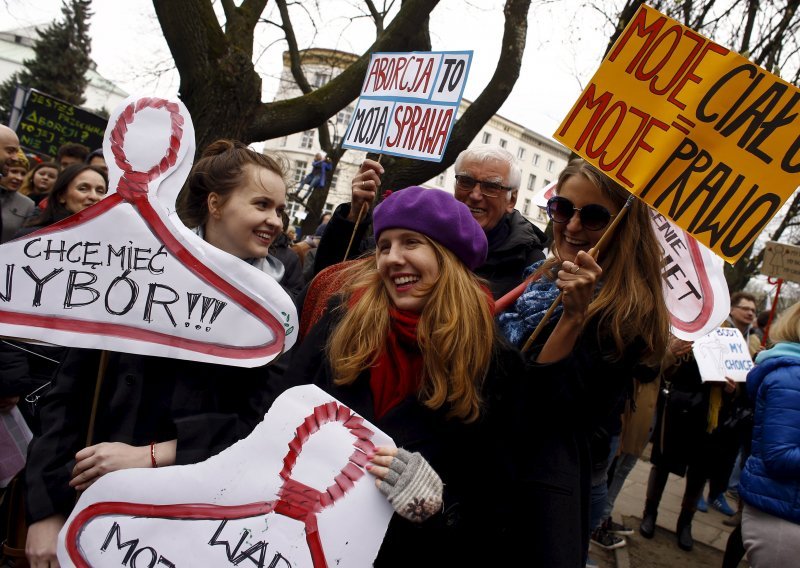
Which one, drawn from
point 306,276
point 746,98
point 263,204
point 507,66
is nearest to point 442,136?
point 306,276

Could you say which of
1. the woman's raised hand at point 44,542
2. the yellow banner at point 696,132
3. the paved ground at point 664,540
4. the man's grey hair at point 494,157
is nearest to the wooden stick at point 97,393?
the woman's raised hand at point 44,542

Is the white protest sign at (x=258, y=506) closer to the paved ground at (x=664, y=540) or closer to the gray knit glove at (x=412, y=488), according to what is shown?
the gray knit glove at (x=412, y=488)

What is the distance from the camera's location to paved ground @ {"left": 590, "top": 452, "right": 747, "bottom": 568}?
4.59 meters

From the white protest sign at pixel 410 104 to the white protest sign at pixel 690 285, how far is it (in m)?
1.11

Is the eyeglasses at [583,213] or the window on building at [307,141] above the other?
the window on building at [307,141]

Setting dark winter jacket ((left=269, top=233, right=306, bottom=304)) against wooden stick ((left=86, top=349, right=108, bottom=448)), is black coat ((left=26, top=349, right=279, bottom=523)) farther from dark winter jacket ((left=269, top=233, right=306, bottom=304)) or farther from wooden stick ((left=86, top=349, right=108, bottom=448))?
dark winter jacket ((left=269, top=233, right=306, bottom=304))

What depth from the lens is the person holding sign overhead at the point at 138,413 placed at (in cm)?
162

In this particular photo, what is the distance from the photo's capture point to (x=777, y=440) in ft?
9.00

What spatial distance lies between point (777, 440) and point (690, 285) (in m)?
0.88

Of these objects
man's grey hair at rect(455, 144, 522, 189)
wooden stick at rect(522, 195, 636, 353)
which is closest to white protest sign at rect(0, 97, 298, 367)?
wooden stick at rect(522, 195, 636, 353)

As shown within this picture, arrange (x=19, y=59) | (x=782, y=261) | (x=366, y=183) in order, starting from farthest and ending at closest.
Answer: (x=19, y=59)
(x=782, y=261)
(x=366, y=183)

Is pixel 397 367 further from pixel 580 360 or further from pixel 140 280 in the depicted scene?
pixel 140 280

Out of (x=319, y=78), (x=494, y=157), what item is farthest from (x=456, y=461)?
(x=319, y=78)

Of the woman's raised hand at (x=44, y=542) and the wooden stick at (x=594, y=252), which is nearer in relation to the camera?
the woman's raised hand at (x=44, y=542)
